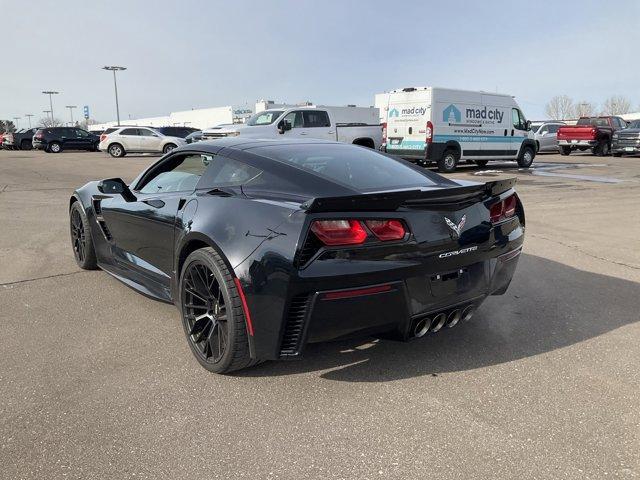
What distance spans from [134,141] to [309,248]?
1073 inches

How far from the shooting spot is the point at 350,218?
260 centimetres

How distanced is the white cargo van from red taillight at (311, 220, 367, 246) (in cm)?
1358

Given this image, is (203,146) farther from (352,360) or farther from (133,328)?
(352,360)

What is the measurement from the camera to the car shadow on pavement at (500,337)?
3117mm

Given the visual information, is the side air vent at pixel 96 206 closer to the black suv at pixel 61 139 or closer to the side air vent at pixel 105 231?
the side air vent at pixel 105 231

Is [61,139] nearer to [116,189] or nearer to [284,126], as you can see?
[284,126]

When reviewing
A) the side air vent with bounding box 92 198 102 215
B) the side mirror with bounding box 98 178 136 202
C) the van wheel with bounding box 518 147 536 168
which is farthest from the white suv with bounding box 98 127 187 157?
the side mirror with bounding box 98 178 136 202

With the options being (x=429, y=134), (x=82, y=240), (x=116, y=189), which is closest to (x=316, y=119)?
(x=429, y=134)

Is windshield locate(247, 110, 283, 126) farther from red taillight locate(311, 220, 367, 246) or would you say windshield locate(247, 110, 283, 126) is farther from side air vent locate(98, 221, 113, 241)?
red taillight locate(311, 220, 367, 246)

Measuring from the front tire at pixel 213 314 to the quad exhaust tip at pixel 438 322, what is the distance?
3.36 ft

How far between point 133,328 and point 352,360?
163cm

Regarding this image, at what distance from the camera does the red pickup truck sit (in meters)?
25.1

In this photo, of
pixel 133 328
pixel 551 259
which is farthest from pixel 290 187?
pixel 551 259

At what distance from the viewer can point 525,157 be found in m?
18.6
